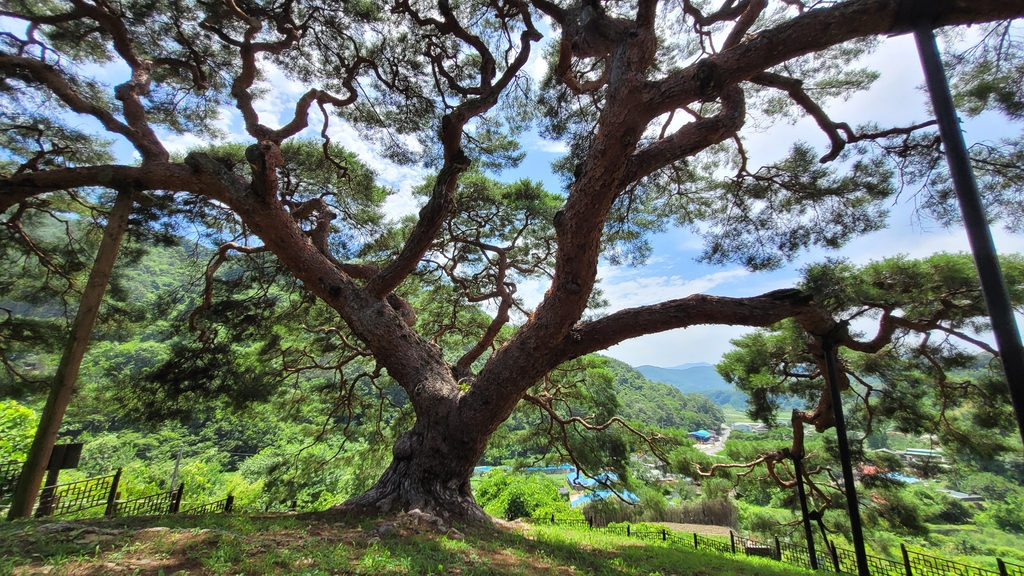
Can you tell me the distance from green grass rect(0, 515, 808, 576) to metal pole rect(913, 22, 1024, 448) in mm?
1930

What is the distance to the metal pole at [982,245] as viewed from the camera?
794mm

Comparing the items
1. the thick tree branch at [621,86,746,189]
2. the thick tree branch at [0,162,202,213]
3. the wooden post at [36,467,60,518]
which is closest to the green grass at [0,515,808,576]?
the wooden post at [36,467,60,518]

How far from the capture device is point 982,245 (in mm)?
834

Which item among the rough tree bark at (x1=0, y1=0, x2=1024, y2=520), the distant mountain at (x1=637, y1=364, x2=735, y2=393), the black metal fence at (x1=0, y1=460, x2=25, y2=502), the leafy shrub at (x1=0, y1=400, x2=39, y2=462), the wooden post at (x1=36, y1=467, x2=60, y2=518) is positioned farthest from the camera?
the distant mountain at (x1=637, y1=364, x2=735, y2=393)

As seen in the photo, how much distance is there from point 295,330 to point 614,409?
4878mm

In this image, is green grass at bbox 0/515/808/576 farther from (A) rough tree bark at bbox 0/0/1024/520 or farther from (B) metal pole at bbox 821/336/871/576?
(B) metal pole at bbox 821/336/871/576

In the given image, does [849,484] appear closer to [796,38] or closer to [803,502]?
[803,502]

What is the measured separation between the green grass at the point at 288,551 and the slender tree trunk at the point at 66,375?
895 millimetres

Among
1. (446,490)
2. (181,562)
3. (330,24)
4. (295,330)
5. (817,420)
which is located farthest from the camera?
(295,330)

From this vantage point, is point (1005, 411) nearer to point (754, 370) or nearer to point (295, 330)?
point (754, 370)

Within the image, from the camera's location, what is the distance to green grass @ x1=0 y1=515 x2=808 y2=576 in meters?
1.47

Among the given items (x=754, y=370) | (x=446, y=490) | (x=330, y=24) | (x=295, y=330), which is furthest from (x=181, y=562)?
(x=754, y=370)

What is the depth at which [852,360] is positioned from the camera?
4.38 metres

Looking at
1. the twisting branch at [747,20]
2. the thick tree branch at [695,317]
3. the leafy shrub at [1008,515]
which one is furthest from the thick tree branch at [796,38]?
the leafy shrub at [1008,515]
